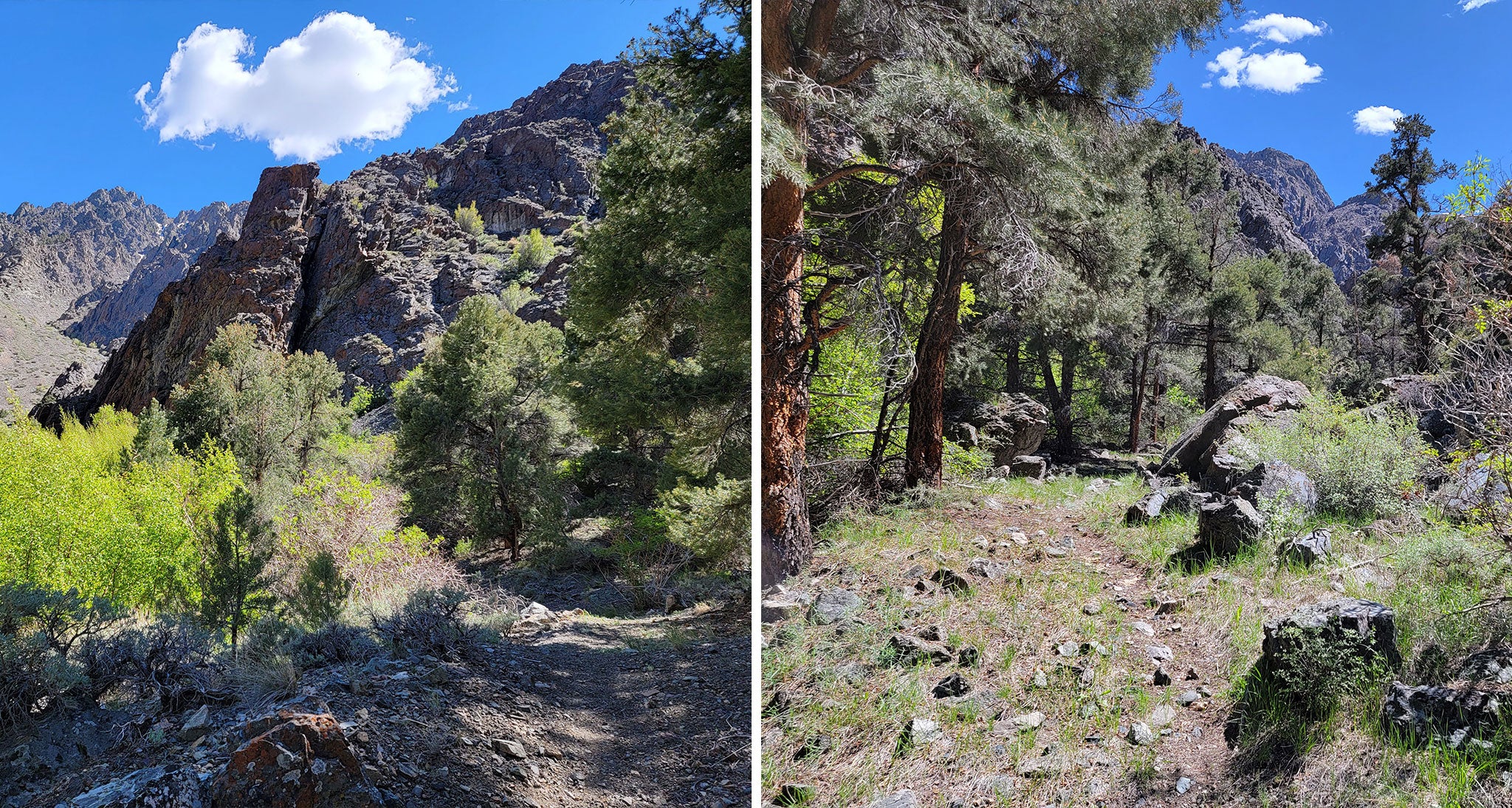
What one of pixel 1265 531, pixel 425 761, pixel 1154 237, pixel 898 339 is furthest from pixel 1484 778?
pixel 1154 237

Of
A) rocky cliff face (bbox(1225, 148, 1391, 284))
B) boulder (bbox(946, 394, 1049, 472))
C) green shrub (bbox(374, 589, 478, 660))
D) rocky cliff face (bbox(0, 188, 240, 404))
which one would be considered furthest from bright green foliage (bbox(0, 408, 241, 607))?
boulder (bbox(946, 394, 1049, 472))

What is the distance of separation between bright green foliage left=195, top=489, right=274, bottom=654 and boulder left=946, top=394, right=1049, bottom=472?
6.75m

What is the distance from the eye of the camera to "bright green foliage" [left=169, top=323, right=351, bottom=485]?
22.1 feet

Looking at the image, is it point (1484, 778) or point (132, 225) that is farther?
point (132, 225)

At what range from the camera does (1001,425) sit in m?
9.19

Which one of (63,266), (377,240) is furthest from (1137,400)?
(63,266)

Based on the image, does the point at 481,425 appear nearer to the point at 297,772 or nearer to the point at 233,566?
the point at 233,566

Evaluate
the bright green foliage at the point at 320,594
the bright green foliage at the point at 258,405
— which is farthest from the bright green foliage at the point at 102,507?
the bright green foliage at the point at 320,594

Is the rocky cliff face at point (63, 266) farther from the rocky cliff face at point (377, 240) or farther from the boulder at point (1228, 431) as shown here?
the boulder at point (1228, 431)

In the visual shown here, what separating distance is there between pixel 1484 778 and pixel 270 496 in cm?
710

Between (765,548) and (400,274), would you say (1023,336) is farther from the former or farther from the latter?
(765,548)

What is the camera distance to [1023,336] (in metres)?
12.0

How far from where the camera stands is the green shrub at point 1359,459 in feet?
7.37

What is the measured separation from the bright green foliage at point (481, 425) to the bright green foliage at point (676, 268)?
944mm
